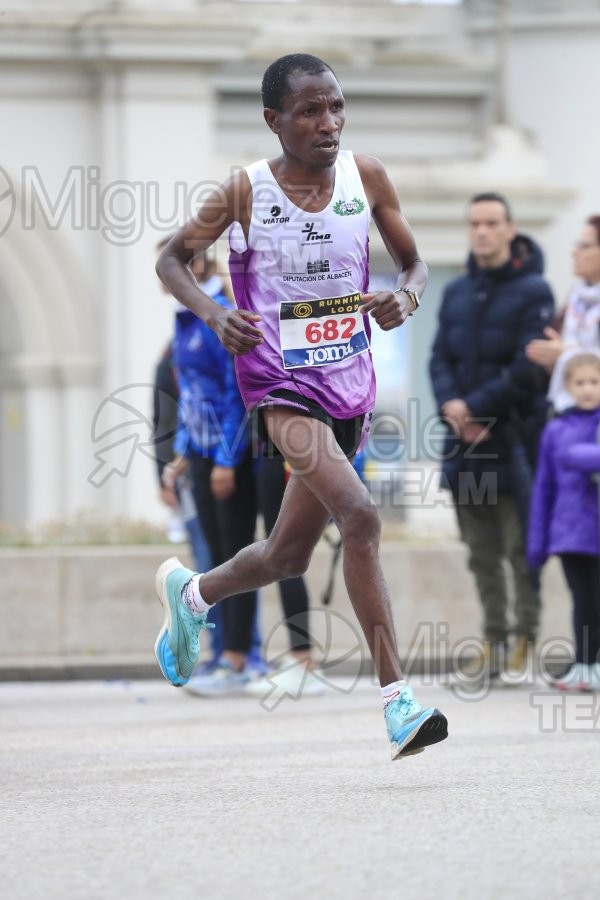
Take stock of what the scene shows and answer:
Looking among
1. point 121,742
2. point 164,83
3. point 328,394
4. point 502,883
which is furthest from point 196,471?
point 164,83

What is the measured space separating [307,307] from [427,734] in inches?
52.5

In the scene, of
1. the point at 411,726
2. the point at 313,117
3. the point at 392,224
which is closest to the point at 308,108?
the point at 313,117

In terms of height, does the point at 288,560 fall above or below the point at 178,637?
above

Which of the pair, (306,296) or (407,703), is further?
(306,296)

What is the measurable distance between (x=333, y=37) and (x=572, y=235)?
3.32 metres

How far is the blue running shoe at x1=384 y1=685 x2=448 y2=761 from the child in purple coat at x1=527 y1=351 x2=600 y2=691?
3.87 m

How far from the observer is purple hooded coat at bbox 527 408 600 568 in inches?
396

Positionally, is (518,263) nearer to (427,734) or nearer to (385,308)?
(385,308)

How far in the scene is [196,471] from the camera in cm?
1057

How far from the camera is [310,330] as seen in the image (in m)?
6.60

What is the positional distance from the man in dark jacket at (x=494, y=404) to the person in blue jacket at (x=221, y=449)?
1.01 meters

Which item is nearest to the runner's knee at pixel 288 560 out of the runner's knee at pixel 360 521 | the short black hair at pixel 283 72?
the runner's knee at pixel 360 521

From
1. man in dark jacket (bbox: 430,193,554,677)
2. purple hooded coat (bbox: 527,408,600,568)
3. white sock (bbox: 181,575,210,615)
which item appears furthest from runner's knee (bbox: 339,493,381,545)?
man in dark jacket (bbox: 430,193,554,677)

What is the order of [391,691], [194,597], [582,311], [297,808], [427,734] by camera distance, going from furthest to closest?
[582,311], [194,597], [391,691], [427,734], [297,808]
